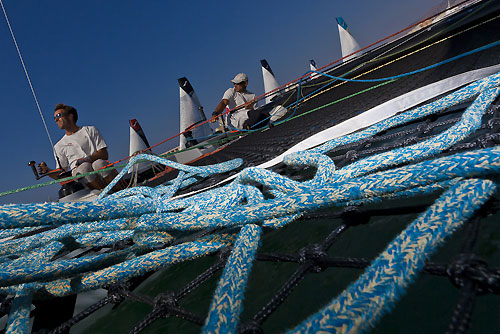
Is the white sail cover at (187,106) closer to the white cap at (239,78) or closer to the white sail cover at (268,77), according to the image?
the white cap at (239,78)

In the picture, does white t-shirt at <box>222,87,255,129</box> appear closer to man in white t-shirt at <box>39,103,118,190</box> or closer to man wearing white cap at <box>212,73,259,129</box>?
man wearing white cap at <box>212,73,259,129</box>

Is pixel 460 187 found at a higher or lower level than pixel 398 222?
higher

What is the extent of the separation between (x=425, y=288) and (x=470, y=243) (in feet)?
0.54

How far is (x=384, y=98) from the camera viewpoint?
1.29 meters

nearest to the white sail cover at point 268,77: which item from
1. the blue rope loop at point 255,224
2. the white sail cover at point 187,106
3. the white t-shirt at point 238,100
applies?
the white sail cover at point 187,106

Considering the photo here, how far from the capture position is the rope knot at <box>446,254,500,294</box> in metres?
0.25

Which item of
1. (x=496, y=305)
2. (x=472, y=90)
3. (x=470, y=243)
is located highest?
(x=472, y=90)

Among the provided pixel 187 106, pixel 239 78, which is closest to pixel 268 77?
pixel 187 106

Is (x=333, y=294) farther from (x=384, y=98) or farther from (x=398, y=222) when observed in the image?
(x=384, y=98)

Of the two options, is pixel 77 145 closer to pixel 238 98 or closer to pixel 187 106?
pixel 238 98

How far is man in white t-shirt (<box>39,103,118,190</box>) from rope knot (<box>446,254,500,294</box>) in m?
2.29

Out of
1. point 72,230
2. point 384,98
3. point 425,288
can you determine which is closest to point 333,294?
point 425,288

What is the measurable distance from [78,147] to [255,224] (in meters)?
2.15

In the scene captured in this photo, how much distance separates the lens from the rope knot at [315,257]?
414 millimetres
